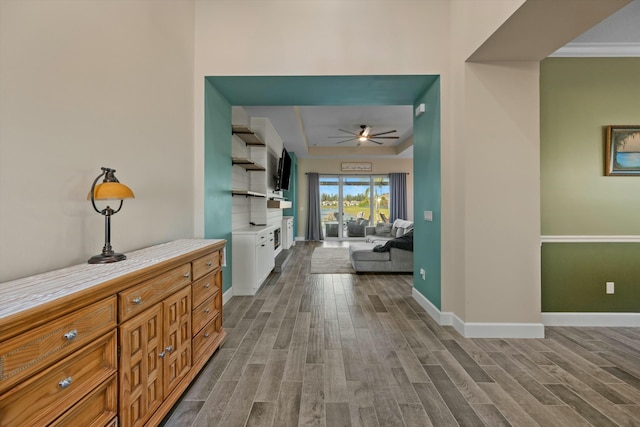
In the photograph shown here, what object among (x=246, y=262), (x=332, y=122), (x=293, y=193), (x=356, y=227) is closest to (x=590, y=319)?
(x=246, y=262)

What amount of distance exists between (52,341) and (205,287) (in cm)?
117

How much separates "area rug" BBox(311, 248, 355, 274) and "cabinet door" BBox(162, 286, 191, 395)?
3.44m

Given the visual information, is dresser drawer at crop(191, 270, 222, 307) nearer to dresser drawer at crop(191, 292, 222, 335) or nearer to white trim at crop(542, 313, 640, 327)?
dresser drawer at crop(191, 292, 222, 335)

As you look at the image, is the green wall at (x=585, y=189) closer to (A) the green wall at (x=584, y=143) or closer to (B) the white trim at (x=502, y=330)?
(A) the green wall at (x=584, y=143)

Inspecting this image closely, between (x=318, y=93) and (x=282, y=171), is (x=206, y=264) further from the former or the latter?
(x=282, y=171)

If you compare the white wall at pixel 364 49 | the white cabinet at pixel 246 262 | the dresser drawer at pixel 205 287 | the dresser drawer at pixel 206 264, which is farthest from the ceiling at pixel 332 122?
the dresser drawer at pixel 205 287

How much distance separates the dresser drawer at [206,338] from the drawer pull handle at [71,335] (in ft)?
3.22

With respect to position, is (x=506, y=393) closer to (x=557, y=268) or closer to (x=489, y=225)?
(x=489, y=225)

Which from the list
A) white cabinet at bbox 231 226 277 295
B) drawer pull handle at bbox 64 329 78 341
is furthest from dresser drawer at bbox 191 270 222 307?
white cabinet at bbox 231 226 277 295

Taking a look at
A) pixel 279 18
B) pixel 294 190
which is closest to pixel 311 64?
pixel 279 18

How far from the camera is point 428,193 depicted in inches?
126

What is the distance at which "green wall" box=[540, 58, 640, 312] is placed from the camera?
2814 mm

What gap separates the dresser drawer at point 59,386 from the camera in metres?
0.83

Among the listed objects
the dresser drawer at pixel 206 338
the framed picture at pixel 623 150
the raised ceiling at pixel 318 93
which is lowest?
the dresser drawer at pixel 206 338
